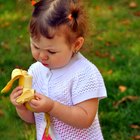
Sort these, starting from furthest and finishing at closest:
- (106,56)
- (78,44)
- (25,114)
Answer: (106,56), (25,114), (78,44)

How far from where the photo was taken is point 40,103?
231cm

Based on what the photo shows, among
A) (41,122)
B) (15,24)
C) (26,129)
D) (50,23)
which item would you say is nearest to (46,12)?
(50,23)

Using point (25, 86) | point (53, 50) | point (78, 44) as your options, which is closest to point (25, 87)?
point (25, 86)

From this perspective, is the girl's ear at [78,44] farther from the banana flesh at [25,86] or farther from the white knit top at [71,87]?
the banana flesh at [25,86]

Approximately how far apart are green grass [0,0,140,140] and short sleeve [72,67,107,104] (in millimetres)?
157

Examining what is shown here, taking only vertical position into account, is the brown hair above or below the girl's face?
above

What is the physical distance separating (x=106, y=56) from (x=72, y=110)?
8.36 ft

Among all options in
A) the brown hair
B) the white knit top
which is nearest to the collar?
the white knit top

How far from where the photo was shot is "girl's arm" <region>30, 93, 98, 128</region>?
233 centimetres

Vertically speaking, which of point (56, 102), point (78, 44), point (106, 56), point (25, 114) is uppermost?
point (78, 44)

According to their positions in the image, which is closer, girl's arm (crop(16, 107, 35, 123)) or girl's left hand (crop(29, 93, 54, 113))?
girl's left hand (crop(29, 93, 54, 113))

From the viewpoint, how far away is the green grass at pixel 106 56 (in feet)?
12.1

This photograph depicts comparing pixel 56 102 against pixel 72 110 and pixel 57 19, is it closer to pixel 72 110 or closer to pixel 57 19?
pixel 72 110

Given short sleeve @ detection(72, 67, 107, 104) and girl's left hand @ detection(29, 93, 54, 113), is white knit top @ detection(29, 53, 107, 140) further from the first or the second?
girl's left hand @ detection(29, 93, 54, 113)
